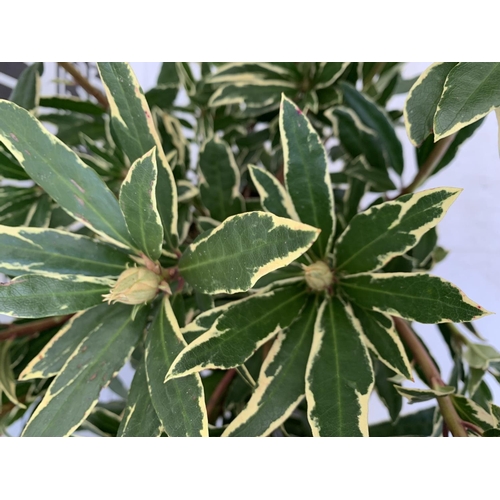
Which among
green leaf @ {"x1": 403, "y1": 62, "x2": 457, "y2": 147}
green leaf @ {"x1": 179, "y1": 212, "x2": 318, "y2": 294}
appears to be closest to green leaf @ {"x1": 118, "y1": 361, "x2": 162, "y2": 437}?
green leaf @ {"x1": 179, "y1": 212, "x2": 318, "y2": 294}

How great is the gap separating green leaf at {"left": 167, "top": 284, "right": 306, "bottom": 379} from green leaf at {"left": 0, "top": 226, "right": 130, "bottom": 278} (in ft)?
0.44

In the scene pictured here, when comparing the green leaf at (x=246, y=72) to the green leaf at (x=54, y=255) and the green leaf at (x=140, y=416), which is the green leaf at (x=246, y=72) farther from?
the green leaf at (x=140, y=416)

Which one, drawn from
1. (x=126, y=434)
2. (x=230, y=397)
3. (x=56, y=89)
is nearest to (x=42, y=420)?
(x=126, y=434)

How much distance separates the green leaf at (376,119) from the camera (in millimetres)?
663

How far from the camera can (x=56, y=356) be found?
1.61 ft

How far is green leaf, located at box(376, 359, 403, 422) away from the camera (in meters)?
0.68

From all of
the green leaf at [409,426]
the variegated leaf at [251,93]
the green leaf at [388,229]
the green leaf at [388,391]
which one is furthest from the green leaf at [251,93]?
the green leaf at [409,426]

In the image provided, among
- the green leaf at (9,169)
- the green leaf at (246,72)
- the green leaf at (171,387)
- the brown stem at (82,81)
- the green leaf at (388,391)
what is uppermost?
the green leaf at (246,72)

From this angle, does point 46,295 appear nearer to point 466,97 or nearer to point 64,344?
point 64,344

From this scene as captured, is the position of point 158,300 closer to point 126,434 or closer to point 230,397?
point 126,434

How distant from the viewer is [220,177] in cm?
64

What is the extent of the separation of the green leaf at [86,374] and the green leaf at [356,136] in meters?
0.42

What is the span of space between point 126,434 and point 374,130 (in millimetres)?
549

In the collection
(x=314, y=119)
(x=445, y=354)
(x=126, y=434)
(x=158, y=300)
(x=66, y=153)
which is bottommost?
(x=445, y=354)
